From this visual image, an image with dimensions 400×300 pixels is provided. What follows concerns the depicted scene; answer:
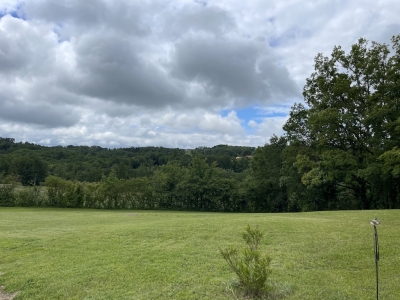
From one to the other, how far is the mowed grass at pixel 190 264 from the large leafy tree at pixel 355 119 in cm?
1313

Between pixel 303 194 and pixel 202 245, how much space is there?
2331cm

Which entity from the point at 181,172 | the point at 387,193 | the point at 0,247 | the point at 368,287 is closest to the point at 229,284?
the point at 368,287

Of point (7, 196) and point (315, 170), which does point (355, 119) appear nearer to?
point (315, 170)

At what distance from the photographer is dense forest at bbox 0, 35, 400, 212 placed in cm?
2106

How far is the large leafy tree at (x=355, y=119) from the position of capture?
2058 centimetres

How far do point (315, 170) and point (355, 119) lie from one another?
16.7 feet

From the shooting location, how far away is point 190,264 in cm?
633

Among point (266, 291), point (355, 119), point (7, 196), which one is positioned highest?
point (355, 119)

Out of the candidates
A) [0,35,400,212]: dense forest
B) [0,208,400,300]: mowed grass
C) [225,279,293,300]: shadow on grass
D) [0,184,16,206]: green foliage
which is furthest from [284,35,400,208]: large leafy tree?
[0,184,16,206]: green foliage

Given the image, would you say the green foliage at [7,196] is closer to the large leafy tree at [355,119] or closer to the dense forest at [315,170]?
the dense forest at [315,170]

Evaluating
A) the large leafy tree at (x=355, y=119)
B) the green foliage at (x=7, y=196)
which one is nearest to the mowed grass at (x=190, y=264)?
the large leafy tree at (x=355, y=119)

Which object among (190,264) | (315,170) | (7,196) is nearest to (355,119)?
(315,170)

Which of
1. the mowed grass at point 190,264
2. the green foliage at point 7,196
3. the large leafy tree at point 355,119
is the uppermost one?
the large leafy tree at point 355,119

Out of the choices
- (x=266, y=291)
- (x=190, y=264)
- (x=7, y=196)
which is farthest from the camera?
(x=7, y=196)
